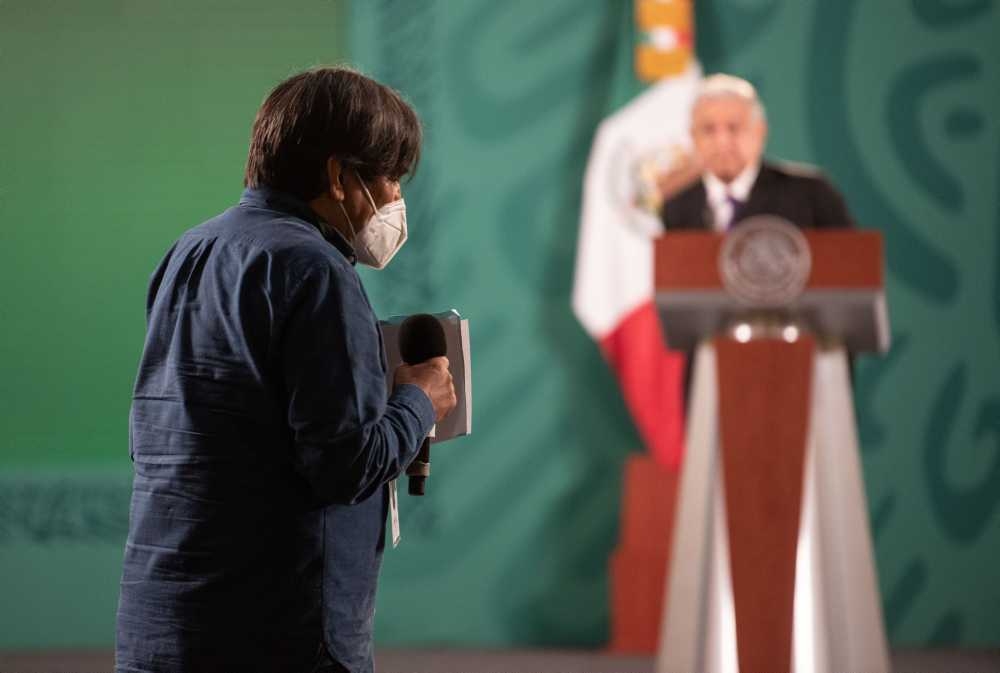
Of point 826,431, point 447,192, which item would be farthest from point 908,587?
point 447,192

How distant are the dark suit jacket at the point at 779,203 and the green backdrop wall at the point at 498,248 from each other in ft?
1.87

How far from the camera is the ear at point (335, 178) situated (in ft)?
4.80

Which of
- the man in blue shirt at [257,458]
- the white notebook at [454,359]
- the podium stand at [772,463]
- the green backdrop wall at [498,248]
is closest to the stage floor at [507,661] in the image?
the green backdrop wall at [498,248]

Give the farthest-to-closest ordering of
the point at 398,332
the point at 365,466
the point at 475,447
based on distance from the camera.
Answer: the point at 475,447
the point at 398,332
the point at 365,466

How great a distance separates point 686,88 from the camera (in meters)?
5.21

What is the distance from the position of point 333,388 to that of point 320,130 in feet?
1.11

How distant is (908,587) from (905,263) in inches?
53.1

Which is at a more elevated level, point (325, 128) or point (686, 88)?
point (686, 88)

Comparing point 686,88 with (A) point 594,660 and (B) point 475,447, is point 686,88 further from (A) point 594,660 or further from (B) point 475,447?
(A) point 594,660

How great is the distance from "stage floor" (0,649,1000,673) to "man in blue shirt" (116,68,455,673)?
346 centimetres

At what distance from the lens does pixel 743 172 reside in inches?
186

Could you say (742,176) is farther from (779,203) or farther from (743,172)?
(779,203)

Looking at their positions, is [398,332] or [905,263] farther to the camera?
[905,263]

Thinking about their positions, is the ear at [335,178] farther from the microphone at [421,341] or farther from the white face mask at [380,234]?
the microphone at [421,341]
